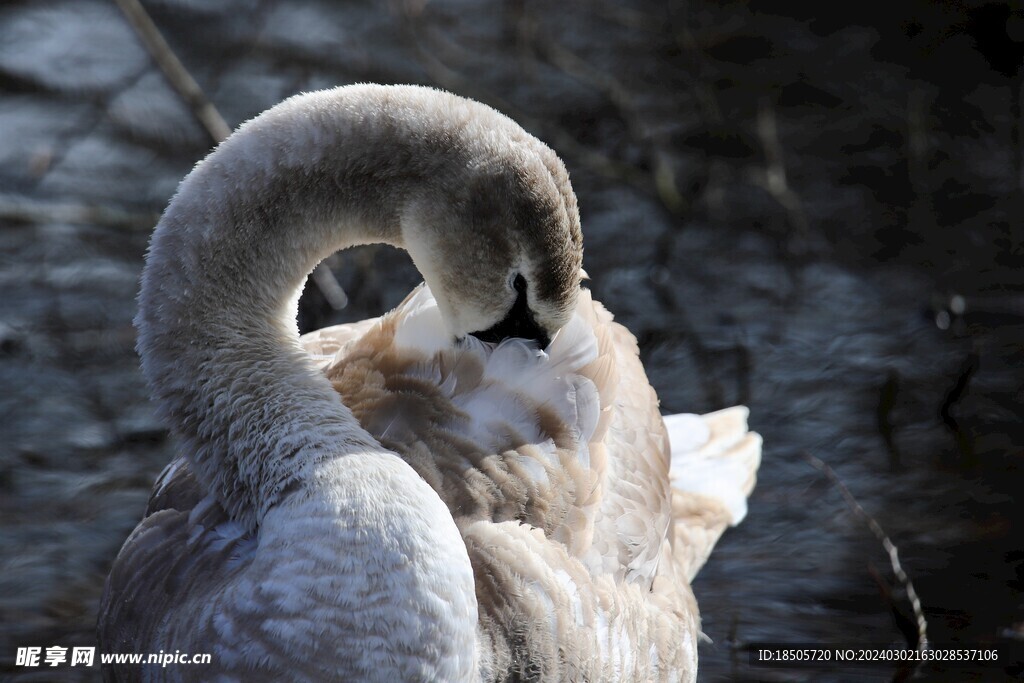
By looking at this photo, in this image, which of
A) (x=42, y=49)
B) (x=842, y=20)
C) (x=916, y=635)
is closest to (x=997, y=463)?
(x=916, y=635)

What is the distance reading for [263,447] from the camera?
10.4 ft

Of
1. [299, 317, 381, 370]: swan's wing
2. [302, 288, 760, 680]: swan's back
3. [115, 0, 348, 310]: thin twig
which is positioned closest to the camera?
[302, 288, 760, 680]: swan's back

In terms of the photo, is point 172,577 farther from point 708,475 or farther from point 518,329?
point 708,475

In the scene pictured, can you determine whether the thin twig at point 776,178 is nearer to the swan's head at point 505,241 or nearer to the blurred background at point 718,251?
the blurred background at point 718,251

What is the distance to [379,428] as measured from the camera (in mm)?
3430

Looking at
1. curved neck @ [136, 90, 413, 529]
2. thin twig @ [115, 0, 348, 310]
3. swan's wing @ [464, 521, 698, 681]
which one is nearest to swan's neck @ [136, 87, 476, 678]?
curved neck @ [136, 90, 413, 529]

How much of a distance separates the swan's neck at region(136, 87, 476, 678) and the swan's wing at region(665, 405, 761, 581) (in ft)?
5.70

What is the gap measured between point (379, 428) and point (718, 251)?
11.6 ft

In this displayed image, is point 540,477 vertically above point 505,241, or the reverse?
point 505,241

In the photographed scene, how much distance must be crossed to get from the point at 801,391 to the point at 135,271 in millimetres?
3253

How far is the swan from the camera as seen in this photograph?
2918mm

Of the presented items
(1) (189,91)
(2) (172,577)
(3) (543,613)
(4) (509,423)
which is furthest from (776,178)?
(2) (172,577)

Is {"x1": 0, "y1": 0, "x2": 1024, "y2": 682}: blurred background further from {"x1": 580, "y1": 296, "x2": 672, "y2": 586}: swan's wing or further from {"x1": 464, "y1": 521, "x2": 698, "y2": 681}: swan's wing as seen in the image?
{"x1": 464, "y1": 521, "x2": 698, "y2": 681}: swan's wing

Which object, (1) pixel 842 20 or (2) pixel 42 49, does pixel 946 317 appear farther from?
(2) pixel 42 49
